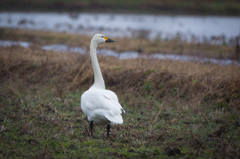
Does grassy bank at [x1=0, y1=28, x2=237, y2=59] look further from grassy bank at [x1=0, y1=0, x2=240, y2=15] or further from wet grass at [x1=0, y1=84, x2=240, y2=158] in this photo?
grassy bank at [x1=0, y1=0, x2=240, y2=15]

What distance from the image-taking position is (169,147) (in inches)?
162

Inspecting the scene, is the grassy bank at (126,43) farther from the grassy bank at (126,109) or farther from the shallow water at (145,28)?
the grassy bank at (126,109)

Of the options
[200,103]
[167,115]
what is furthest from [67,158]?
[200,103]

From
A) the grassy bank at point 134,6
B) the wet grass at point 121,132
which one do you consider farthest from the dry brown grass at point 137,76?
the grassy bank at point 134,6

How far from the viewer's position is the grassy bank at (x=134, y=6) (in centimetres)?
3406

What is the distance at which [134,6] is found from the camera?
36719 mm

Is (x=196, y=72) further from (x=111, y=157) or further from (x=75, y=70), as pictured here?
(x=111, y=157)

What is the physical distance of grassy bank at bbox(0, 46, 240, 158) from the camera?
4.14 meters

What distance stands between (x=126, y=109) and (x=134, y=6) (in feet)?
106

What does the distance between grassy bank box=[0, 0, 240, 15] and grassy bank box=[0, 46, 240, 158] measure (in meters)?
26.3

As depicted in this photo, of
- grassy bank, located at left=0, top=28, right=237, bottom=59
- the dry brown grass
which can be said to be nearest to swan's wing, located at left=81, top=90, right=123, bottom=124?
the dry brown grass

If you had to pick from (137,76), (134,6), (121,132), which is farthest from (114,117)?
(134,6)

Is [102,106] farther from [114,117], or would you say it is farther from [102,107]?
[114,117]

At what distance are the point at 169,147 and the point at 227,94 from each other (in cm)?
354
